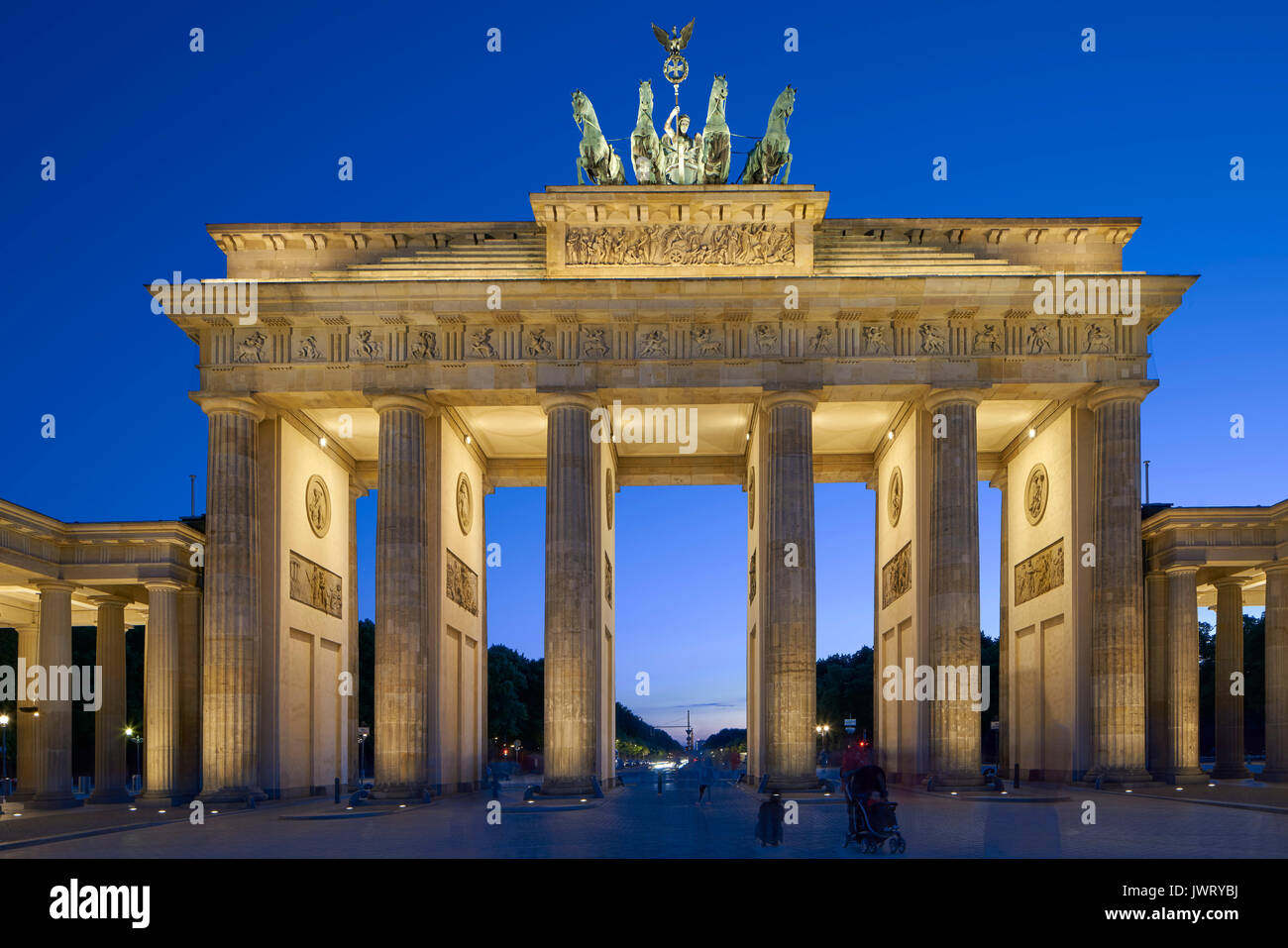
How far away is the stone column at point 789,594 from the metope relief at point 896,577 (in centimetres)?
562

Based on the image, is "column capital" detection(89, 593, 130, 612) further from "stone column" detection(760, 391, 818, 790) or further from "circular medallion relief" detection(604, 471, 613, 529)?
"stone column" detection(760, 391, 818, 790)

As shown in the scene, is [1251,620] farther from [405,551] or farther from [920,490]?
[405,551]

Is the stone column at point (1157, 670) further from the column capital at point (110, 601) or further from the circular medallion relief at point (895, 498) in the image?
the column capital at point (110, 601)

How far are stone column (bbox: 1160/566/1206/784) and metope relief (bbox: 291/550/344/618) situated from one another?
27.2 meters

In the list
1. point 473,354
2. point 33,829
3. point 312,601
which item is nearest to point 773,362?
point 473,354

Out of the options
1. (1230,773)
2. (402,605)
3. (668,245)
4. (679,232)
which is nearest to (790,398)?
(668,245)

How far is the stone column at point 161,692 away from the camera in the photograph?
113 feet

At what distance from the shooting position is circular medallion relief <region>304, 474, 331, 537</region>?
37.4 metres

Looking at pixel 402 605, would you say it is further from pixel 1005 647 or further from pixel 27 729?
pixel 1005 647

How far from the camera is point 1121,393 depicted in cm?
3259

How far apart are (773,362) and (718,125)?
308 inches

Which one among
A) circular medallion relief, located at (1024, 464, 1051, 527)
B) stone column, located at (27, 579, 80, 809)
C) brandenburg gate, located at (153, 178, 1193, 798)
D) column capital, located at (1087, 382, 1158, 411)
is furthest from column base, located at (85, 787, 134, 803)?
column capital, located at (1087, 382, 1158, 411)

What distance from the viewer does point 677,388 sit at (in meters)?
32.9

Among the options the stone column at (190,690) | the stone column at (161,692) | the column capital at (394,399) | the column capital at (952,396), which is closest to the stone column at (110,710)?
the stone column at (190,690)
